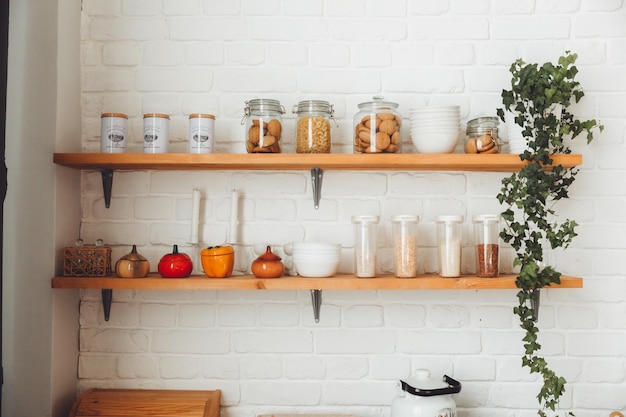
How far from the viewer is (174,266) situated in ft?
5.75

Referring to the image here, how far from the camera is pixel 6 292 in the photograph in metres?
1.63

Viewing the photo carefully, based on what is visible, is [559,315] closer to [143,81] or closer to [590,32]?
[590,32]

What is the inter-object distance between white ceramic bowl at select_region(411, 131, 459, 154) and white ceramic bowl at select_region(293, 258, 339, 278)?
1.44 feet

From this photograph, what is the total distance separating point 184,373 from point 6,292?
591 mm

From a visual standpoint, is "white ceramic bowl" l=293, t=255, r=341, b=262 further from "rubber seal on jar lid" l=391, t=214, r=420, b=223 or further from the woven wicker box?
the woven wicker box

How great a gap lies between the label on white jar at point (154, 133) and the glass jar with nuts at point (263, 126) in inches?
9.9

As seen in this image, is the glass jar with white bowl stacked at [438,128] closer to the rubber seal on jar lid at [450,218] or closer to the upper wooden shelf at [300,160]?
the upper wooden shelf at [300,160]

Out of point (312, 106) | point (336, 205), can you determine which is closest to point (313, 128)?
point (312, 106)

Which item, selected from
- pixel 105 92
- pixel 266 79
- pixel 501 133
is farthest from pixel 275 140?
pixel 501 133

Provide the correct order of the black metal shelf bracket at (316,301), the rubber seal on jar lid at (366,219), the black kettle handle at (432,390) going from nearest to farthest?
the black kettle handle at (432,390)
the rubber seal on jar lid at (366,219)
the black metal shelf bracket at (316,301)

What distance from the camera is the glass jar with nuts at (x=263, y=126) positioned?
5.74 feet

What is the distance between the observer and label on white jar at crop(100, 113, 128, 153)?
5.79ft

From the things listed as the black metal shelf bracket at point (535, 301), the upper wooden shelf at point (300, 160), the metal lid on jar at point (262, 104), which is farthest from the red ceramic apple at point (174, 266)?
the black metal shelf bracket at point (535, 301)

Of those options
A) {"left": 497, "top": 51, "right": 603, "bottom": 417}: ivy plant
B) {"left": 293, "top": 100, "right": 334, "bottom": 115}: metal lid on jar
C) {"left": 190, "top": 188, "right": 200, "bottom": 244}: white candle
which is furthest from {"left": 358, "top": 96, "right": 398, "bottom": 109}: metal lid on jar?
{"left": 190, "top": 188, "right": 200, "bottom": 244}: white candle
